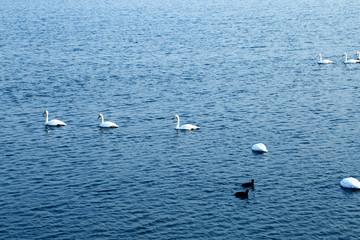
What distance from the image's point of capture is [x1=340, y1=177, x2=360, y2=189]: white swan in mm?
49750

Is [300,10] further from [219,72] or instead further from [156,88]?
[156,88]

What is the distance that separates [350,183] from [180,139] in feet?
68.3

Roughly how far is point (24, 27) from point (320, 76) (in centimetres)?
9377

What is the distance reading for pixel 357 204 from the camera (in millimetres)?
47938

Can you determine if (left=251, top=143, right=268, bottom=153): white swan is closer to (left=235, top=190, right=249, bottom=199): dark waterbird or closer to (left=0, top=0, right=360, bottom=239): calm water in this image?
(left=0, top=0, right=360, bottom=239): calm water

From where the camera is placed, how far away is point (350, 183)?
49.8 m

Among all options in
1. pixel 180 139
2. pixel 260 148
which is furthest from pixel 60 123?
pixel 260 148

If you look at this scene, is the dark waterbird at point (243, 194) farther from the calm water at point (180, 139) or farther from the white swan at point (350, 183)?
the white swan at point (350, 183)

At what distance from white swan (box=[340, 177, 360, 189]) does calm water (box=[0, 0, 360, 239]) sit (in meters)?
0.64

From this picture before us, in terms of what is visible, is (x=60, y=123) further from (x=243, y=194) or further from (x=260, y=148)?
(x=243, y=194)

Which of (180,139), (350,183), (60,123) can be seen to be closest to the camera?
(350,183)

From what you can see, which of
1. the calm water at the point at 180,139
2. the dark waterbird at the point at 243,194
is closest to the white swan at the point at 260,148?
the calm water at the point at 180,139

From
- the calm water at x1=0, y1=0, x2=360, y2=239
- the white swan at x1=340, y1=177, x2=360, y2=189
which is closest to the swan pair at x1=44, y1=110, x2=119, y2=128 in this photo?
the calm water at x1=0, y1=0, x2=360, y2=239

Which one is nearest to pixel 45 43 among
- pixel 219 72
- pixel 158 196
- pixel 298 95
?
pixel 219 72
